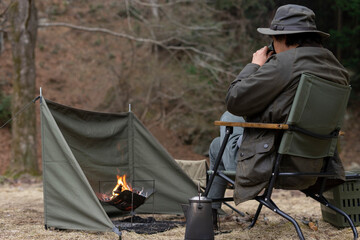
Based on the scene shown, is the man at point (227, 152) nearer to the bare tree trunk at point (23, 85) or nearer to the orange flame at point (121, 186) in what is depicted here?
the orange flame at point (121, 186)

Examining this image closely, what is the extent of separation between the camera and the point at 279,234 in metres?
3.32

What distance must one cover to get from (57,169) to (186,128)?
30.4ft

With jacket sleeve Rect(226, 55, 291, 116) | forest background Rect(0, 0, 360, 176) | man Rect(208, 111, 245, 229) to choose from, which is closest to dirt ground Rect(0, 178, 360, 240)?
man Rect(208, 111, 245, 229)

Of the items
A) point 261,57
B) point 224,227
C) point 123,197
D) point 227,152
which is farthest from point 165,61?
point 261,57

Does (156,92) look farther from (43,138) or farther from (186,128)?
(43,138)

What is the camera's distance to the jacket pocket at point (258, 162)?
2.70 metres

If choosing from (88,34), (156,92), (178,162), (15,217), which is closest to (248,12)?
(156,92)

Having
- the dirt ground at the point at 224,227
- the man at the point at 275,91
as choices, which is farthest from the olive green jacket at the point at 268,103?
the dirt ground at the point at 224,227

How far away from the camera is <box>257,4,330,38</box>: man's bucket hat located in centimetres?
281

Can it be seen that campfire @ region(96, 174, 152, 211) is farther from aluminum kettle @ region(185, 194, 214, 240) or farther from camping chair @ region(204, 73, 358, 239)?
camping chair @ region(204, 73, 358, 239)

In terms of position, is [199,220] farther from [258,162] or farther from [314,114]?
[314,114]

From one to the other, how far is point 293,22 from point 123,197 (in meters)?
1.94

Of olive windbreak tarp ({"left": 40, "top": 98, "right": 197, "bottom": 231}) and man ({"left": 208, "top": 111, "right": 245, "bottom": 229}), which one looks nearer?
man ({"left": 208, "top": 111, "right": 245, "bottom": 229})

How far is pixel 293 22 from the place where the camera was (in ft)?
9.27
